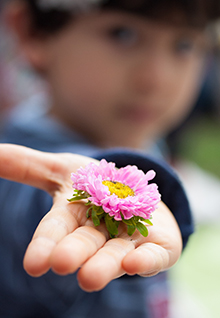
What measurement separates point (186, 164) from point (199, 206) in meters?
0.34

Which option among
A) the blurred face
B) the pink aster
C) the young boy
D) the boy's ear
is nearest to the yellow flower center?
the pink aster

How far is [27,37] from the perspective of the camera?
833 mm

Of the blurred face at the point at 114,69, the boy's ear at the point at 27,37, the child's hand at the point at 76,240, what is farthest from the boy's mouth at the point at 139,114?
the child's hand at the point at 76,240

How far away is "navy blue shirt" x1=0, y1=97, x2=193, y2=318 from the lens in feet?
1.30

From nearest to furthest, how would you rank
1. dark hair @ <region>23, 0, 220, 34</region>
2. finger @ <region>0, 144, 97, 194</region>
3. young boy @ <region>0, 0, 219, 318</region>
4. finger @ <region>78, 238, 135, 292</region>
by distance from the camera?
finger @ <region>78, 238, 135, 292</region>, finger @ <region>0, 144, 97, 194</region>, young boy @ <region>0, 0, 219, 318</region>, dark hair @ <region>23, 0, 220, 34</region>

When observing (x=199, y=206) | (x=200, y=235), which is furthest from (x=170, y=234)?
(x=199, y=206)

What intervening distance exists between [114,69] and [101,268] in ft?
1.98

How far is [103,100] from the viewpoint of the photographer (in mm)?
774

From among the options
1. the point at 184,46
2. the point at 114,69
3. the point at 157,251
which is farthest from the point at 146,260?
the point at 184,46

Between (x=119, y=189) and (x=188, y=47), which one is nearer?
(x=119, y=189)

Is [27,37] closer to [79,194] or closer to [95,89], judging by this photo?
[95,89]

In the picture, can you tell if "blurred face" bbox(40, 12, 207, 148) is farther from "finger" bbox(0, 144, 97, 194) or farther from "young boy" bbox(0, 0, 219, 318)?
"finger" bbox(0, 144, 97, 194)

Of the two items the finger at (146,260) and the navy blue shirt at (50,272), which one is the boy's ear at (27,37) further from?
the finger at (146,260)

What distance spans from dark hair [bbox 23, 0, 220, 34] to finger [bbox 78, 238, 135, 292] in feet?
1.88
